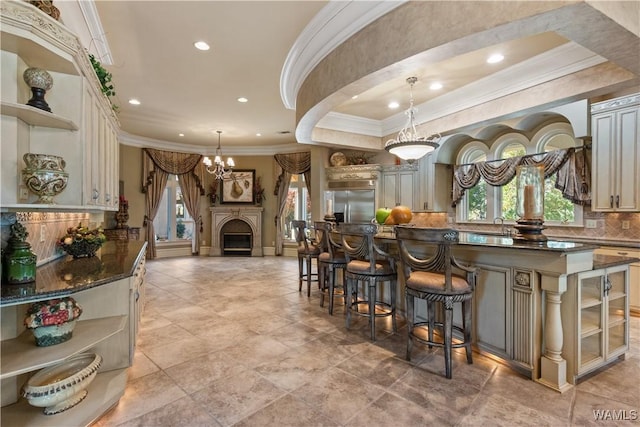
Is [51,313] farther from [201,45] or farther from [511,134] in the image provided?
[511,134]

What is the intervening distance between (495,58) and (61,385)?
4.96m

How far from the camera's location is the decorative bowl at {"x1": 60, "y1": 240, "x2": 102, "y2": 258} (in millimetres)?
2699

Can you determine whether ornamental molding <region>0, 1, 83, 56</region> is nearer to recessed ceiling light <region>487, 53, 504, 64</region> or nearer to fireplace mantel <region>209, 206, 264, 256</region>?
recessed ceiling light <region>487, 53, 504, 64</region>

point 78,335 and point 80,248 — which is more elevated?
point 80,248

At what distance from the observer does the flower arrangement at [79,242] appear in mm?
2699

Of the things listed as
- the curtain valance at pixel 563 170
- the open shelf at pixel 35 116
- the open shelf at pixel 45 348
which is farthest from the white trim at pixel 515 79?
the open shelf at pixel 45 348

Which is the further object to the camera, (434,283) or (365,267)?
(365,267)

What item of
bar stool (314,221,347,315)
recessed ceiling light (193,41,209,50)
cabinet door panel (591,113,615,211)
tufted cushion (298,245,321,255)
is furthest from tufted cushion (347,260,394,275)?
cabinet door panel (591,113,615,211)

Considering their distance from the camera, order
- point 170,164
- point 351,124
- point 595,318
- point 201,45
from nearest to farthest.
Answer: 1. point 595,318
2. point 201,45
3. point 351,124
4. point 170,164

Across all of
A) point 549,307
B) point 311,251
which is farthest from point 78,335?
point 549,307

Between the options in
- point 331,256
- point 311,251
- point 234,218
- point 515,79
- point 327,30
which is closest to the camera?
point 327,30

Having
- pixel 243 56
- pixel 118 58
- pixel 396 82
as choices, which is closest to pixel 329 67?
pixel 243 56

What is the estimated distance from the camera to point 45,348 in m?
1.65

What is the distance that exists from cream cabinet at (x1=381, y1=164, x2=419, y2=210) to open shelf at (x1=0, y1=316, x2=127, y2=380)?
5.26 meters
